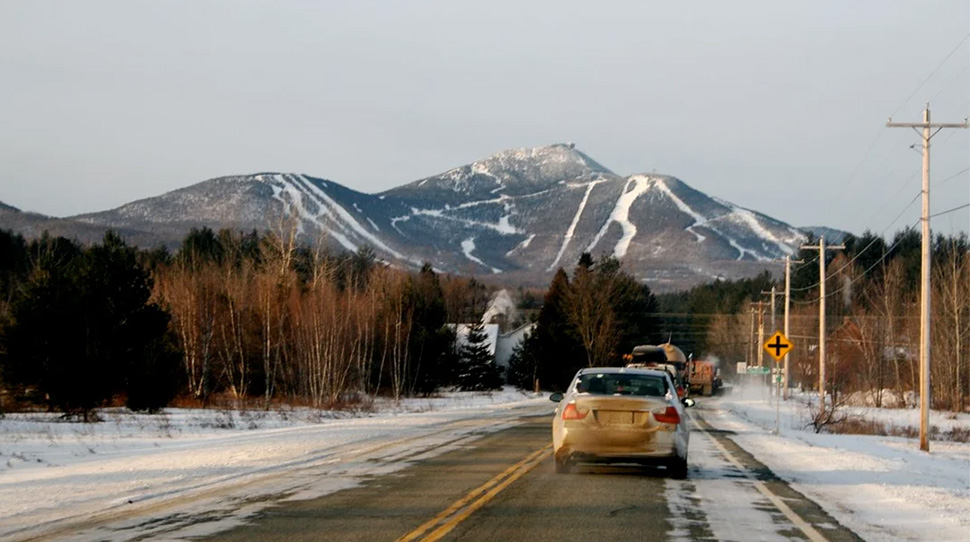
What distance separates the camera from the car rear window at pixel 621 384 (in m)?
17.4

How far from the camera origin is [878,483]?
16906mm

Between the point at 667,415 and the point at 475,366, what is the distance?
73.9 meters

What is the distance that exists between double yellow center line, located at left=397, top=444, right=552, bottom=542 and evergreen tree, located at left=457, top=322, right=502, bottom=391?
69.8 metres

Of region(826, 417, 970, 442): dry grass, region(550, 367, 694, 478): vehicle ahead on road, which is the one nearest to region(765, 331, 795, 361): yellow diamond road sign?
region(826, 417, 970, 442): dry grass

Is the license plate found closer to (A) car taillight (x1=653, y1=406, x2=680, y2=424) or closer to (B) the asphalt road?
(A) car taillight (x1=653, y1=406, x2=680, y2=424)

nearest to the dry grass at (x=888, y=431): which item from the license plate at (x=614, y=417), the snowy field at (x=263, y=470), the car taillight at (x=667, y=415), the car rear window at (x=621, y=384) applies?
the snowy field at (x=263, y=470)

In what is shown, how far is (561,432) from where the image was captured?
16844 millimetres

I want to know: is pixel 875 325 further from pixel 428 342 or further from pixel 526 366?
pixel 428 342

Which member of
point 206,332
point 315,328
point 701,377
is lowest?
point 701,377

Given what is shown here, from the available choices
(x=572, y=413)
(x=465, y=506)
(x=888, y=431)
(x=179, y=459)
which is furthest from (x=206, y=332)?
(x=465, y=506)

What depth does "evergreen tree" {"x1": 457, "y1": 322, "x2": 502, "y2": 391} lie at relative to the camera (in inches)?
3511

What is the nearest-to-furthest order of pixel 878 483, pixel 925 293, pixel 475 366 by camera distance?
pixel 878 483, pixel 925 293, pixel 475 366

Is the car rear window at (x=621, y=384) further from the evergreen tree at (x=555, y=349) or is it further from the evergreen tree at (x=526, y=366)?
the evergreen tree at (x=555, y=349)

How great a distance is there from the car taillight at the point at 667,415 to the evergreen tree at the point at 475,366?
72292 millimetres
